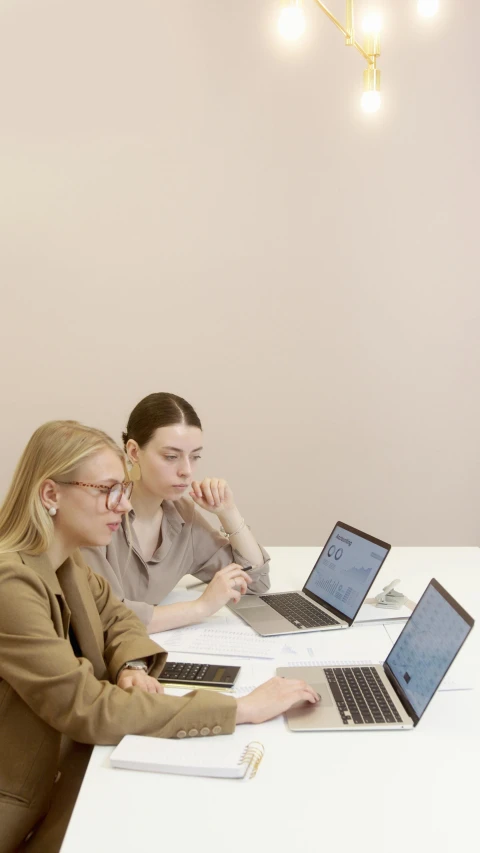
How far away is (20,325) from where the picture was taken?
165 inches

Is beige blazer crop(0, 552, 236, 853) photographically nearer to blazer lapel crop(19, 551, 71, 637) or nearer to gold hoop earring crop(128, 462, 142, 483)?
blazer lapel crop(19, 551, 71, 637)

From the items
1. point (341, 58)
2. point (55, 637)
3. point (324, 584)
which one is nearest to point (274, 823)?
point (55, 637)

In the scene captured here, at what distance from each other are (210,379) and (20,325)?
3.34 feet

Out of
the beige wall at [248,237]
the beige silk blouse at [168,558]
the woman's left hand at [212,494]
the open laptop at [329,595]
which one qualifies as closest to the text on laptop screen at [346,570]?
the open laptop at [329,595]

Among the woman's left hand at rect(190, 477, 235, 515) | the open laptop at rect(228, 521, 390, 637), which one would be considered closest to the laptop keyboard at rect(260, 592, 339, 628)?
the open laptop at rect(228, 521, 390, 637)

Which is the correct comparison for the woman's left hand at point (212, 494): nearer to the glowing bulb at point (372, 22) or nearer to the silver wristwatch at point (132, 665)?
the silver wristwatch at point (132, 665)

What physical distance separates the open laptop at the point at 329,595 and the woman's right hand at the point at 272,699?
457 mm

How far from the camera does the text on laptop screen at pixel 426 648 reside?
1.42m

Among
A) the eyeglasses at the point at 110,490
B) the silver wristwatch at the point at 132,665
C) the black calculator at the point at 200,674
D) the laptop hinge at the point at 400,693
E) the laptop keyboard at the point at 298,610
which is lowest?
the silver wristwatch at the point at 132,665

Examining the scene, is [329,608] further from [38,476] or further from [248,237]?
[248,237]

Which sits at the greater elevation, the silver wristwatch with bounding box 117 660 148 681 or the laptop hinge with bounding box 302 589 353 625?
the laptop hinge with bounding box 302 589 353 625

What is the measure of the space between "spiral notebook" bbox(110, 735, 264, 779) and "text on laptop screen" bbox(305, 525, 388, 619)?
0.75 meters

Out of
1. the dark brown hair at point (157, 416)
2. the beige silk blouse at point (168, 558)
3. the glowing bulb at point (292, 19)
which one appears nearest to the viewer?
the glowing bulb at point (292, 19)

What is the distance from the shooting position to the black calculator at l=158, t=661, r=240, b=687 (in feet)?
5.45
